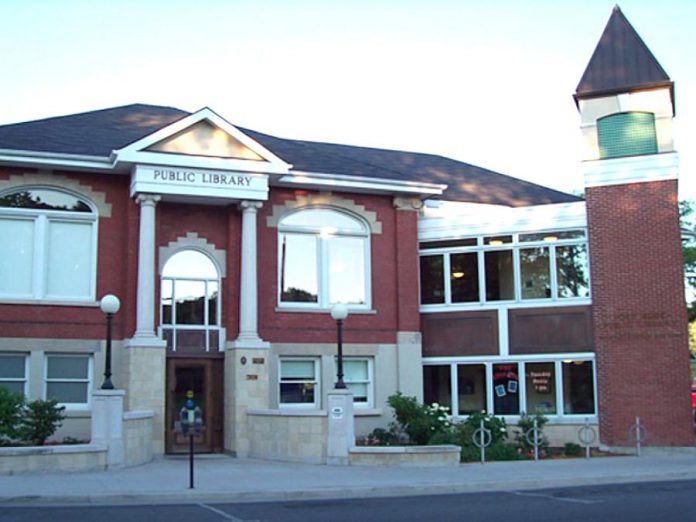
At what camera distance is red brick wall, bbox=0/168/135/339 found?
2117 cm

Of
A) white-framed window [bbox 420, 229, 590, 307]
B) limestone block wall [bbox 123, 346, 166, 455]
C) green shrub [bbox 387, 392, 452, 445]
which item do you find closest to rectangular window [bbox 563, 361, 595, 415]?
white-framed window [bbox 420, 229, 590, 307]

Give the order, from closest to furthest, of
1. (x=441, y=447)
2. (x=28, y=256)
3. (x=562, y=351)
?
(x=441, y=447)
(x=28, y=256)
(x=562, y=351)

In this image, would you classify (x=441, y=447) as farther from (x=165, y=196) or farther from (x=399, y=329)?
(x=165, y=196)

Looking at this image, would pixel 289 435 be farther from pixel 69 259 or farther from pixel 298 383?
pixel 69 259

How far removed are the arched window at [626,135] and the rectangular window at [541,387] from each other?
18.9 ft

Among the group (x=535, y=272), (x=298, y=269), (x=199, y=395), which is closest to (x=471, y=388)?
(x=535, y=272)

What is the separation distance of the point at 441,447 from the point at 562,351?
19.8ft

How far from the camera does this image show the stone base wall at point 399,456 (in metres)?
18.9

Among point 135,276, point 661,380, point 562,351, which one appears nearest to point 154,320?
point 135,276

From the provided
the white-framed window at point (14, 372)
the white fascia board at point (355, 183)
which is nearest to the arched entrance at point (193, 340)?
the white fascia board at point (355, 183)

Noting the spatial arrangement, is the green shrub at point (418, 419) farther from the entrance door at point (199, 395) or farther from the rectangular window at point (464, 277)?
the entrance door at point (199, 395)

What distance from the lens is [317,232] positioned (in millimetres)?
24469

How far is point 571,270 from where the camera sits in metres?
24.0

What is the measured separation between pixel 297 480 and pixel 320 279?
8.80 meters
